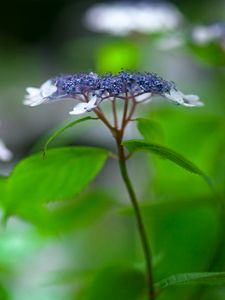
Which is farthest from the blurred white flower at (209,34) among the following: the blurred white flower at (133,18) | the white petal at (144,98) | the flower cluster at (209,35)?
the white petal at (144,98)

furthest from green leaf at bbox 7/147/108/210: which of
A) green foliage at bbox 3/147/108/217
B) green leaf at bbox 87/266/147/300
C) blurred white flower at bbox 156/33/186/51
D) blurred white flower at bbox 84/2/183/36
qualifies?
blurred white flower at bbox 84/2/183/36

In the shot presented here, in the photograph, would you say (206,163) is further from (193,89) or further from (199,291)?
(193,89)

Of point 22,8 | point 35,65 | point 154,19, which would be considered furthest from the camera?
point 22,8

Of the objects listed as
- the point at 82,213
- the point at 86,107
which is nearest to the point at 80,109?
the point at 86,107

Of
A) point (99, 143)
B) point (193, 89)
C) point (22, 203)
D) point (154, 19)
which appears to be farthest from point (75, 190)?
point (99, 143)

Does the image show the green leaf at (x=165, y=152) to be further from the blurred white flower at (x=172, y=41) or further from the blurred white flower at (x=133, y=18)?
the blurred white flower at (x=133, y=18)

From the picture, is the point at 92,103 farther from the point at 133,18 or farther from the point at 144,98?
the point at 133,18

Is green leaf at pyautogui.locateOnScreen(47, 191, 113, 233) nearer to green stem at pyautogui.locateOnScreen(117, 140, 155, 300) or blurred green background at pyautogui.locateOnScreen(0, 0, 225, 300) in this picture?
blurred green background at pyautogui.locateOnScreen(0, 0, 225, 300)
